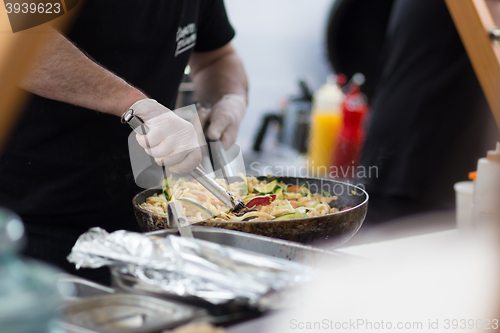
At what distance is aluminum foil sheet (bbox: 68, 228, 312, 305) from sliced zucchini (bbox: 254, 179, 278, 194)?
0.65 metres

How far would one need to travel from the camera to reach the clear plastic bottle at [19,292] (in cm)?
44

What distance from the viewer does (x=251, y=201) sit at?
1.20m

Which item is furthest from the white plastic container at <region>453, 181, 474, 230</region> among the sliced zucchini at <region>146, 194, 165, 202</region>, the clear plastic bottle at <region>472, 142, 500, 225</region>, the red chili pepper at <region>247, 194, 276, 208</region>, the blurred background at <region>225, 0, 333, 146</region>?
the blurred background at <region>225, 0, 333, 146</region>

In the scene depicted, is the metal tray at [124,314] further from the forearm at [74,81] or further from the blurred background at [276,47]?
the blurred background at [276,47]

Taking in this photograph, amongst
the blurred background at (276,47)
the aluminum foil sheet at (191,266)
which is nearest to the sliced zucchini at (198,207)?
the aluminum foil sheet at (191,266)

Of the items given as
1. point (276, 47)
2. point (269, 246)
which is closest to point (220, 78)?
point (269, 246)

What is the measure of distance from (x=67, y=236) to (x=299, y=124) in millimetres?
2206

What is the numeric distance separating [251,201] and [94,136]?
0.71m

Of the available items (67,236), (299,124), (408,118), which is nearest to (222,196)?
(67,236)

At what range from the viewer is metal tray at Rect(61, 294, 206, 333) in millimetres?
554

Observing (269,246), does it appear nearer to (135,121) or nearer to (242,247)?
(242,247)

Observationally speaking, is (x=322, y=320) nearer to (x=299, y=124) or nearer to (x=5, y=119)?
(x=5, y=119)

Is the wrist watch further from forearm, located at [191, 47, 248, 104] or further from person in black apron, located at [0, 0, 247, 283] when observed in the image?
forearm, located at [191, 47, 248, 104]

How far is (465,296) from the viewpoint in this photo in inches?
30.1
